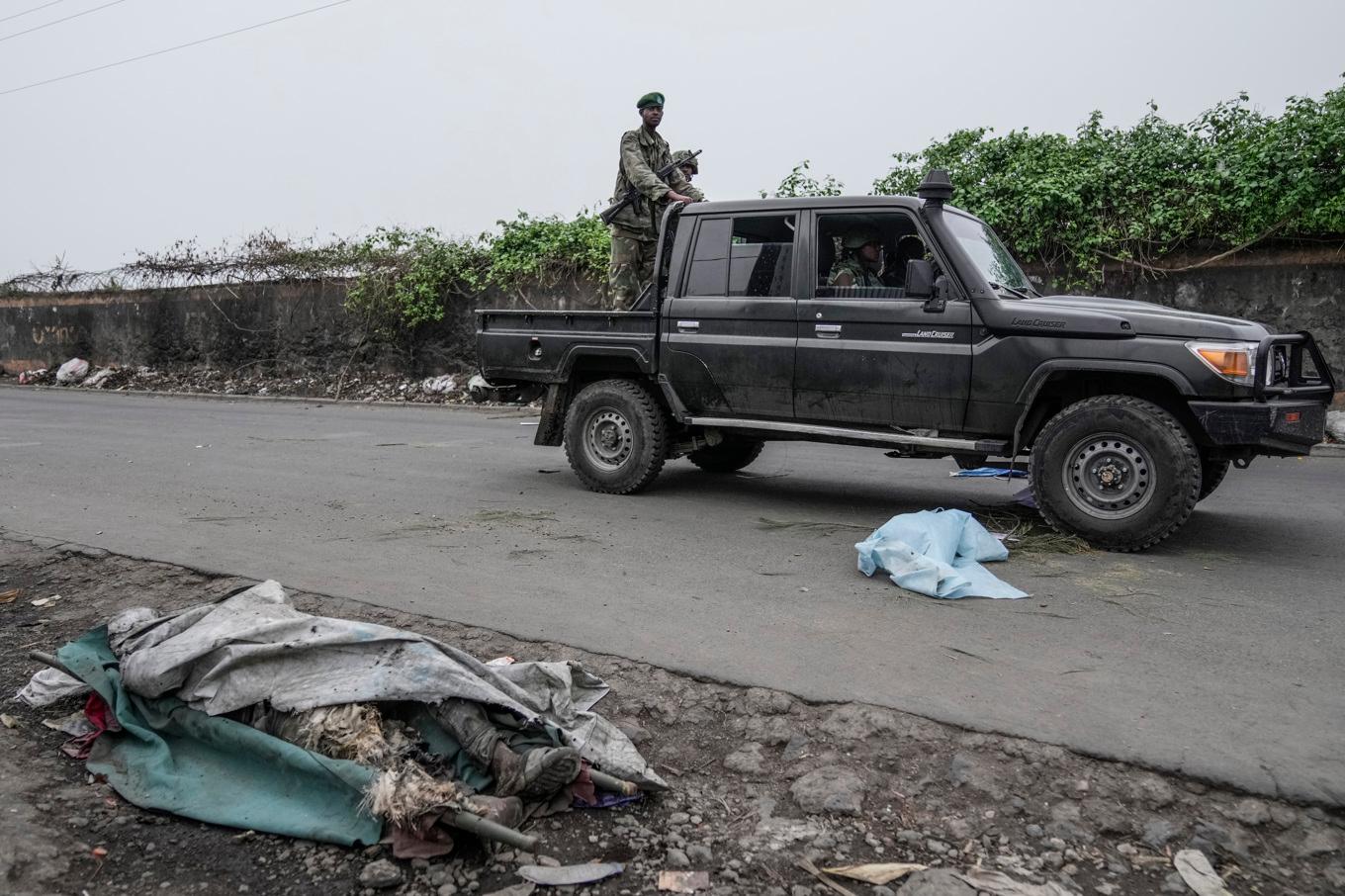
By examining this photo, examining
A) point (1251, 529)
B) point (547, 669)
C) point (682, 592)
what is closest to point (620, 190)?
point (682, 592)

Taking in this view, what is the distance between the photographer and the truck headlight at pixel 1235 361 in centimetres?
551

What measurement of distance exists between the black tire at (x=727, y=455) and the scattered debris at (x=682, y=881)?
5.81m

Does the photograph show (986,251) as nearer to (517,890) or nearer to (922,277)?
(922,277)

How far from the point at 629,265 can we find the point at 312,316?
13591 mm

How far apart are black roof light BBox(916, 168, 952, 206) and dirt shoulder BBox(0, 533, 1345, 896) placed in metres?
4.00

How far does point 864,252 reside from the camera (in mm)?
6801

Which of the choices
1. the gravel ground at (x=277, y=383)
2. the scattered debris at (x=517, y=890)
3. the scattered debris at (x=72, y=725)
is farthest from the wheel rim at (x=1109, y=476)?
the gravel ground at (x=277, y=383)

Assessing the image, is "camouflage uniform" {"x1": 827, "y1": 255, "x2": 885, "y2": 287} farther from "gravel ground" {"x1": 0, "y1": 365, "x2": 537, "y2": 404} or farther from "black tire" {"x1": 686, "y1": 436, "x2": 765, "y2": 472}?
"gravel ground" {"x1": 0, "y1": 365, "x2": 537, "y2": 404}

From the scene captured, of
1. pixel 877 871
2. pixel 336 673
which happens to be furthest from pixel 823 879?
pixel 336 673

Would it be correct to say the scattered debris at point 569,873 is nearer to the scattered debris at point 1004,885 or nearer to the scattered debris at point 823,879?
the scattered debris at point 823,879

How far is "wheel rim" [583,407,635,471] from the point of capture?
25.2ft

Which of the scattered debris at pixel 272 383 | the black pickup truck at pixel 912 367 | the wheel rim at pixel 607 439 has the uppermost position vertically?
the black pickup truck at pixel 912 367

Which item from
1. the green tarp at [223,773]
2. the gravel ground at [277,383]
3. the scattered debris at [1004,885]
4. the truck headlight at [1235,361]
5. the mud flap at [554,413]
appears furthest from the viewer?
the gravel ground at [277,383]

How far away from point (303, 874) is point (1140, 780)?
7.61ft
